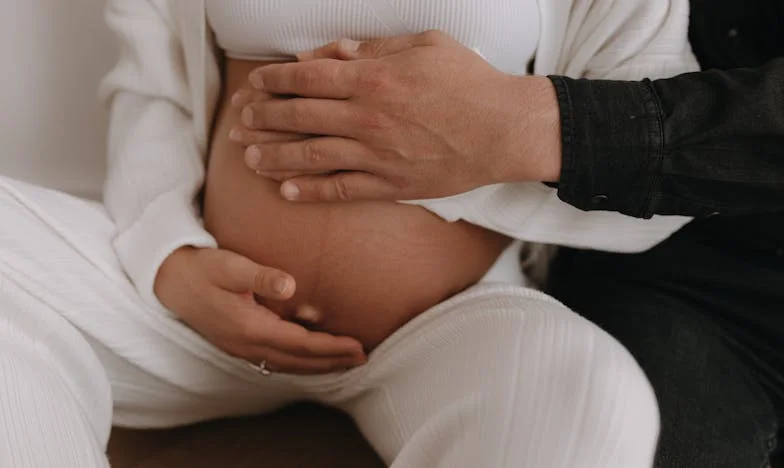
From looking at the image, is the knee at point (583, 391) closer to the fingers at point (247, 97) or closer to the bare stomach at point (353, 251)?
the bare stomach at point (353, 251)

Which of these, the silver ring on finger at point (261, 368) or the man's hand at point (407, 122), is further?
the silver ring on finger at point (261, 368)

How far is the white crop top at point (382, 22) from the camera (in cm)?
77

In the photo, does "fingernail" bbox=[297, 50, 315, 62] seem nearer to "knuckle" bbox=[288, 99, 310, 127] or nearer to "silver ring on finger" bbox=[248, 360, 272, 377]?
"knuckle" bbox=[288, 99, 310, 127]

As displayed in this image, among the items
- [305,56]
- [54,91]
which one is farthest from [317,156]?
[54,91]

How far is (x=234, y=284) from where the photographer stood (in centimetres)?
79

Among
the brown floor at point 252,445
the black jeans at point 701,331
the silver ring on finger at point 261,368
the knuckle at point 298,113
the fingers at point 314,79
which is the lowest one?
the brown floor at point 252,445

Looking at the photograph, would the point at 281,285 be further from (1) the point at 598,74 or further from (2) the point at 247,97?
(1) the point at 598,74

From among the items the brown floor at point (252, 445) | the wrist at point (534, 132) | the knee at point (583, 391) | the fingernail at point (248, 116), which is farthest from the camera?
the brown floor at point (252, 445)

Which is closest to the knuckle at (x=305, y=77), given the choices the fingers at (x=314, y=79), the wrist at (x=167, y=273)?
the fingers at (x=314, y=79)

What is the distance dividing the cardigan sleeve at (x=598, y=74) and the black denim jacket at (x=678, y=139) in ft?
0.29

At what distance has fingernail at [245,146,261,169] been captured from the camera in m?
0.79

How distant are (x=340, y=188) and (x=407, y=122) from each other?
0.30ft

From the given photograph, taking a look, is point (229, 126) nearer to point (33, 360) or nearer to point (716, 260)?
point (33, 360)

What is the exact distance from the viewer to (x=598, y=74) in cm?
81
